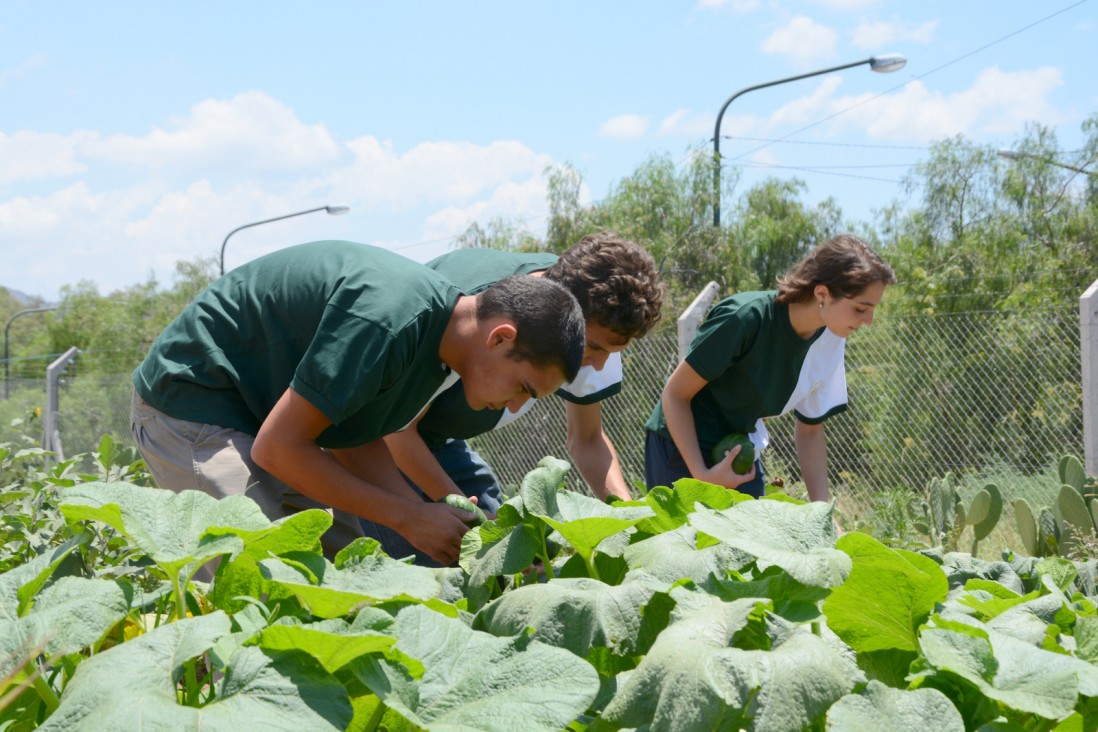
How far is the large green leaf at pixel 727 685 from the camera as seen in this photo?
657 mm

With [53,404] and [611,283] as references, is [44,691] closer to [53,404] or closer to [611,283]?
[611,283]

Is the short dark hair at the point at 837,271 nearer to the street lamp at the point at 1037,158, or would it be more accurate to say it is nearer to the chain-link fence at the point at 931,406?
the chain-link fence at the point at 931,406

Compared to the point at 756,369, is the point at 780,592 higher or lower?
higher

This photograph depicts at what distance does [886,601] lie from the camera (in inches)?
32.7

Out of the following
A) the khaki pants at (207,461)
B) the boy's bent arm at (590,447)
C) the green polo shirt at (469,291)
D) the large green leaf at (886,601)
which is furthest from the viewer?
the boy's bent arm at (590,447)

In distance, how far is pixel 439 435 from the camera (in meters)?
3.27

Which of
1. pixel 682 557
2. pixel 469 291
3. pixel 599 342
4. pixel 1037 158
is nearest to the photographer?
pixel 682 557

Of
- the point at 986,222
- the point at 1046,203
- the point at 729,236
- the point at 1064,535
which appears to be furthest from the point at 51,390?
the point at 1046,203

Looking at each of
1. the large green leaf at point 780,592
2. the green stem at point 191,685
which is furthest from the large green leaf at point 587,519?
the green stem at point 191,685

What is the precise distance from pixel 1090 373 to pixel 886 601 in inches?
216

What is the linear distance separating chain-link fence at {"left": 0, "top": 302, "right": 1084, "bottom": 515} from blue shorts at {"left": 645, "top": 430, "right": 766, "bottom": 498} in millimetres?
3673

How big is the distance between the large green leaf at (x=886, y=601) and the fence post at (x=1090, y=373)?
5315mm

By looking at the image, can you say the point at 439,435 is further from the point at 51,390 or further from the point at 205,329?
the point at 51,390

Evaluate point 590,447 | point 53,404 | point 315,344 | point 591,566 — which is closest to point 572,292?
point 590,447
